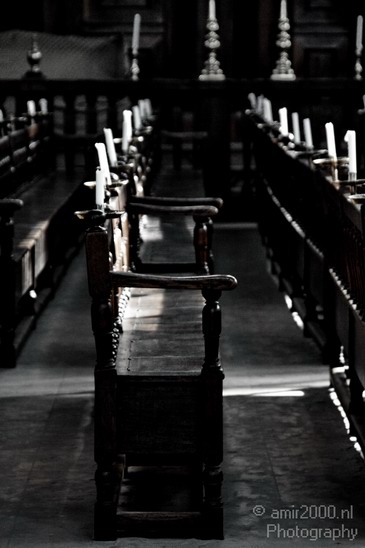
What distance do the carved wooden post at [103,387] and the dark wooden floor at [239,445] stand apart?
11 cm

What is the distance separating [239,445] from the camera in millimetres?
4871

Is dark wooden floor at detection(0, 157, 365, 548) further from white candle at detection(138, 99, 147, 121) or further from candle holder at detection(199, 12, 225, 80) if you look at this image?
candle holder at detection(199, 12, 225, 80)

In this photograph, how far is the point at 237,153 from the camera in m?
13.6

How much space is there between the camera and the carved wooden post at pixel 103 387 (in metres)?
3.80

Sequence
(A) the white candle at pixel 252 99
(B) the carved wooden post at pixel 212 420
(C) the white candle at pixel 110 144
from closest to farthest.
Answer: (B) the carved wooden post at pixel 212 420 < (C) the white candle at pixel 110 144 < (A) the white candle at pixel 252 99

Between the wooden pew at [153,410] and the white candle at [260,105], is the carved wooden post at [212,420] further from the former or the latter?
the white candle at [260,105]

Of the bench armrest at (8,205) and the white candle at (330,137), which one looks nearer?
the white candle at (330,137)

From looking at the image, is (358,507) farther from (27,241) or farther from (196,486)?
(27,241)

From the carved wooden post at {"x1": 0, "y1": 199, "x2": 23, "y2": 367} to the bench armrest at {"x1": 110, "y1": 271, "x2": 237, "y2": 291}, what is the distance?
223 centimetres

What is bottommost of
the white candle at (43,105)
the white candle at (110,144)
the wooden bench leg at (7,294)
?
the wooden bench leg at (7,294)

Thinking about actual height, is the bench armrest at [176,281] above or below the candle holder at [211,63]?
below

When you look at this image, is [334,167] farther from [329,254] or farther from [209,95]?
[209,95]

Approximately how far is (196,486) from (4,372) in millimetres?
2052

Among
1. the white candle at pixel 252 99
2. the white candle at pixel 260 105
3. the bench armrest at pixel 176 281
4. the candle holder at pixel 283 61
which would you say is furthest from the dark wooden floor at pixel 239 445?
the candle holder at pixel 283 61
